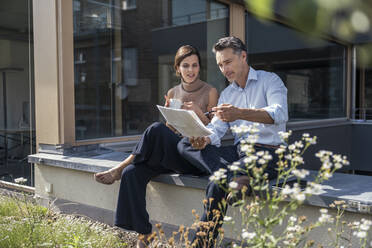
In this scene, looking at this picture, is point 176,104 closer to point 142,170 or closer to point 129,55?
point 142,170

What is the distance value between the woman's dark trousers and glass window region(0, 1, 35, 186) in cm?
222

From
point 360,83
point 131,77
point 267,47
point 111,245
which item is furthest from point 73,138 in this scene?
point 360,83

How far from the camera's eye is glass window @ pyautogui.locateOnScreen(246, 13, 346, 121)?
6512mm

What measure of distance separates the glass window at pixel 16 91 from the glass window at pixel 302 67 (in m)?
3.27

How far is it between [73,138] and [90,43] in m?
1.10

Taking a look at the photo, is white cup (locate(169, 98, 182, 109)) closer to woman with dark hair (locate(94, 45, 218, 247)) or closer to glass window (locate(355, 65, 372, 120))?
woman with dark hair (locate(94, 45, 218, 247))

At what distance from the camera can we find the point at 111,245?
2.90 m

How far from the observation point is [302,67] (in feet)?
26.2

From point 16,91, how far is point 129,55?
2.61 m

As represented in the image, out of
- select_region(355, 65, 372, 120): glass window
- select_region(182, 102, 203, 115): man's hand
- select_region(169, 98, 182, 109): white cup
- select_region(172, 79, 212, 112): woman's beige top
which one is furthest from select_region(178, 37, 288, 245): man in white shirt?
select_region(355, 65, 372, 120): glass window

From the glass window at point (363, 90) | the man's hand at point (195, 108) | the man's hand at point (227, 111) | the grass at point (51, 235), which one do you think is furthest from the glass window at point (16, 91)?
the glass window at point (363, 90)

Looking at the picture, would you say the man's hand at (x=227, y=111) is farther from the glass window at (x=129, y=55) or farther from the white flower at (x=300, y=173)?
the glass window at (x=129, y=55)

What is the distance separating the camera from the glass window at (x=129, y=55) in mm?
4336

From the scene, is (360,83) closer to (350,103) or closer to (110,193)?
(350,103)
